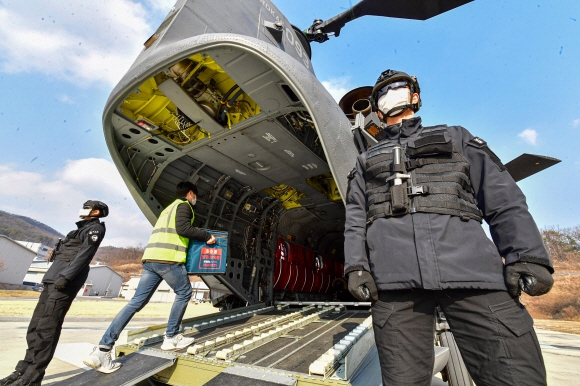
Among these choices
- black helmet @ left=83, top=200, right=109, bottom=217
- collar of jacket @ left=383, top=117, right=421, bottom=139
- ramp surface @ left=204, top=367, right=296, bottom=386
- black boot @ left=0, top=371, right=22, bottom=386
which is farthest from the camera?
black helmet @ left=83, top=200, right=109, bottom=217

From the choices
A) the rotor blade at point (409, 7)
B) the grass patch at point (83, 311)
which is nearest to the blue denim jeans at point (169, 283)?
the rotor blade at point (409, 7)

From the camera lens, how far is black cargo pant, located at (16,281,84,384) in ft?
9.18

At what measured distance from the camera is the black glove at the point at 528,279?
1337 mm

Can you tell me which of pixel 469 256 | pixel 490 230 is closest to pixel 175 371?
pixel 469 256

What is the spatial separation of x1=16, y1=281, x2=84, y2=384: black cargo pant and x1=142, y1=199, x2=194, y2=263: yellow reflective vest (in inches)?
39.0

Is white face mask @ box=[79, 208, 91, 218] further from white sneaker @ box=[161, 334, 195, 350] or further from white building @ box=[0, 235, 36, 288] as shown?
white building @ box=[0, 235, 36, 288]

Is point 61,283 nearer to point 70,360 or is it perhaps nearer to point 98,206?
point 98,206

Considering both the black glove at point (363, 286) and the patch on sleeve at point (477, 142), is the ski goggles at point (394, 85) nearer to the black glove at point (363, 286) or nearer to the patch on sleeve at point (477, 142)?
the patch on sleeve at point (477, 142)

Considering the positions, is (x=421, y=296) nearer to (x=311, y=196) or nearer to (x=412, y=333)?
(x=412, y=333)

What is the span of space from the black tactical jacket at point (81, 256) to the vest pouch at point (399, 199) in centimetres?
346

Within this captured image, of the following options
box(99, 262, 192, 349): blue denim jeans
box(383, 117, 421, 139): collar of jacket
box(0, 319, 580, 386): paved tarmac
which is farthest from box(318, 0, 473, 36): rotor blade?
box(0, 319, 580, 386): paved tarmac

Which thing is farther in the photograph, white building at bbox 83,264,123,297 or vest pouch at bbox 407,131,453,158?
white building at bbox 83,264,123,297

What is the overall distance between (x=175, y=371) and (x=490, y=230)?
2787 millimetres

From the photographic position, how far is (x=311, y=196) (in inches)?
242
